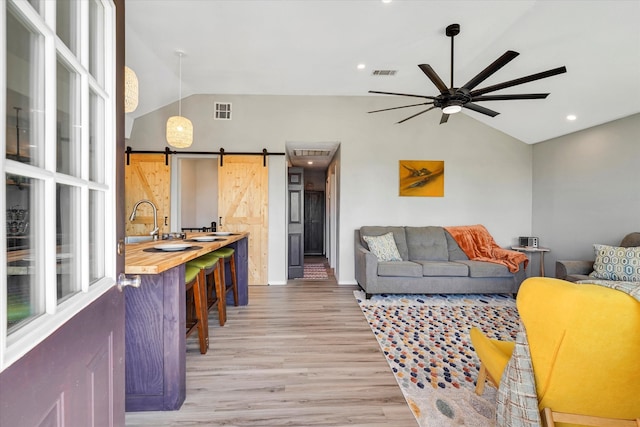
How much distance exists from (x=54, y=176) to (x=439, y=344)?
9.28 ft

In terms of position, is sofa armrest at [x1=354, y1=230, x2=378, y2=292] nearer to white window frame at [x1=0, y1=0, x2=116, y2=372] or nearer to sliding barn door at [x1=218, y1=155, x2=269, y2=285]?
sliding barn door at [x1=218, y1=155, x2=269, y2=285]

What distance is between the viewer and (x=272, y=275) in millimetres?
4605

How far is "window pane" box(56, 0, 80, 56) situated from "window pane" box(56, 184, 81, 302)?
1.37 ft

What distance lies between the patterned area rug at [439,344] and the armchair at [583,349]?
672 millimetres

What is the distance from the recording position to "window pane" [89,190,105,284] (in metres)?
0.92

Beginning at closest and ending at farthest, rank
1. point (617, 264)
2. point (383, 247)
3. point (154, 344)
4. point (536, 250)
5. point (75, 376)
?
point (75, 376), point (154, 344), point (617, 264), point (383, 247), point (536, 250)

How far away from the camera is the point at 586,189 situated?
3.91 metres

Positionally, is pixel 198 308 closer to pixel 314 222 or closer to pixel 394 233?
pixel 394 233

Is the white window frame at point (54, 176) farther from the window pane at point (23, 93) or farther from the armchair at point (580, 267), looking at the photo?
the armchair at point (580, 267)

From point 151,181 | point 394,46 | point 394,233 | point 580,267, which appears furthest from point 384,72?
point 151,181

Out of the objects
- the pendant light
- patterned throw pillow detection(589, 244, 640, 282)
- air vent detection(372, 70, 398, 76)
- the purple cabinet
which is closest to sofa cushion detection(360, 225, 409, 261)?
patterned throw pillow detection(589, 244, 640, 282)

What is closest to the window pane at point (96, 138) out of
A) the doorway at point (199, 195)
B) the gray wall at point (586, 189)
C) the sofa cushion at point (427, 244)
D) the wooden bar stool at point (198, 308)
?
the wooden bar stool at point (198, 308)

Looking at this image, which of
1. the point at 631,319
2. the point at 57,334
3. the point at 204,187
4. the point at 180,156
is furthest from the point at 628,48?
the point at 204,187

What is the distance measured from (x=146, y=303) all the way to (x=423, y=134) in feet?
14.9
